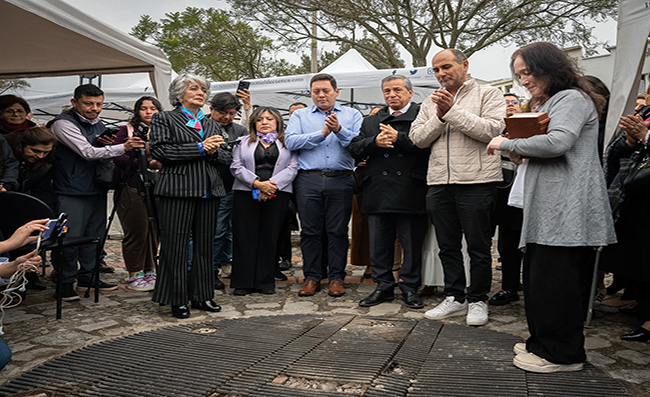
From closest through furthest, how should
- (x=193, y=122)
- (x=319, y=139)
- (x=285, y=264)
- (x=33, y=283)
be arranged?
(x=193, y=122), (x=319, y=139), (x=33, y=283), (x=285, y=264)

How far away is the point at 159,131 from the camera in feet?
14.4

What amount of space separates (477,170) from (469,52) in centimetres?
1596

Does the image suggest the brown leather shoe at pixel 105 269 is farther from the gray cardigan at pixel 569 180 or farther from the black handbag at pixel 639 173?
the black handbag at pixel 639 173

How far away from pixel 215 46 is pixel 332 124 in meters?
19.2

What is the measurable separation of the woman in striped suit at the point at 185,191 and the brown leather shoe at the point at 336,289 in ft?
3.83

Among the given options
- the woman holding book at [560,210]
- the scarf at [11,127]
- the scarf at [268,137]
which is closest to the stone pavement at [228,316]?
the woman holding book at [560,210]

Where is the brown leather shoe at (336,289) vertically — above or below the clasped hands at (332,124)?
below

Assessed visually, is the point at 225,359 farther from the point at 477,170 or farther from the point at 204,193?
the point at 477,170

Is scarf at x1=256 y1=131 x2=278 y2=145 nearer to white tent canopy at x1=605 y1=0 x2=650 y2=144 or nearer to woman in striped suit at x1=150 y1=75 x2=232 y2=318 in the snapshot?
woman in striped suit at x1=150 y1=75 x2=232 y2=318

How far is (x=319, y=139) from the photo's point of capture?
514cm

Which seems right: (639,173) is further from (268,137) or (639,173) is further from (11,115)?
(11,115)

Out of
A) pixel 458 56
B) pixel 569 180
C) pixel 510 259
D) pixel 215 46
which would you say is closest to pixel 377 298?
pixel 510 259

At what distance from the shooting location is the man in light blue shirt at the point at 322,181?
5.23 m

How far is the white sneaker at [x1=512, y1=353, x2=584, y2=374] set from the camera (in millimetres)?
2980
